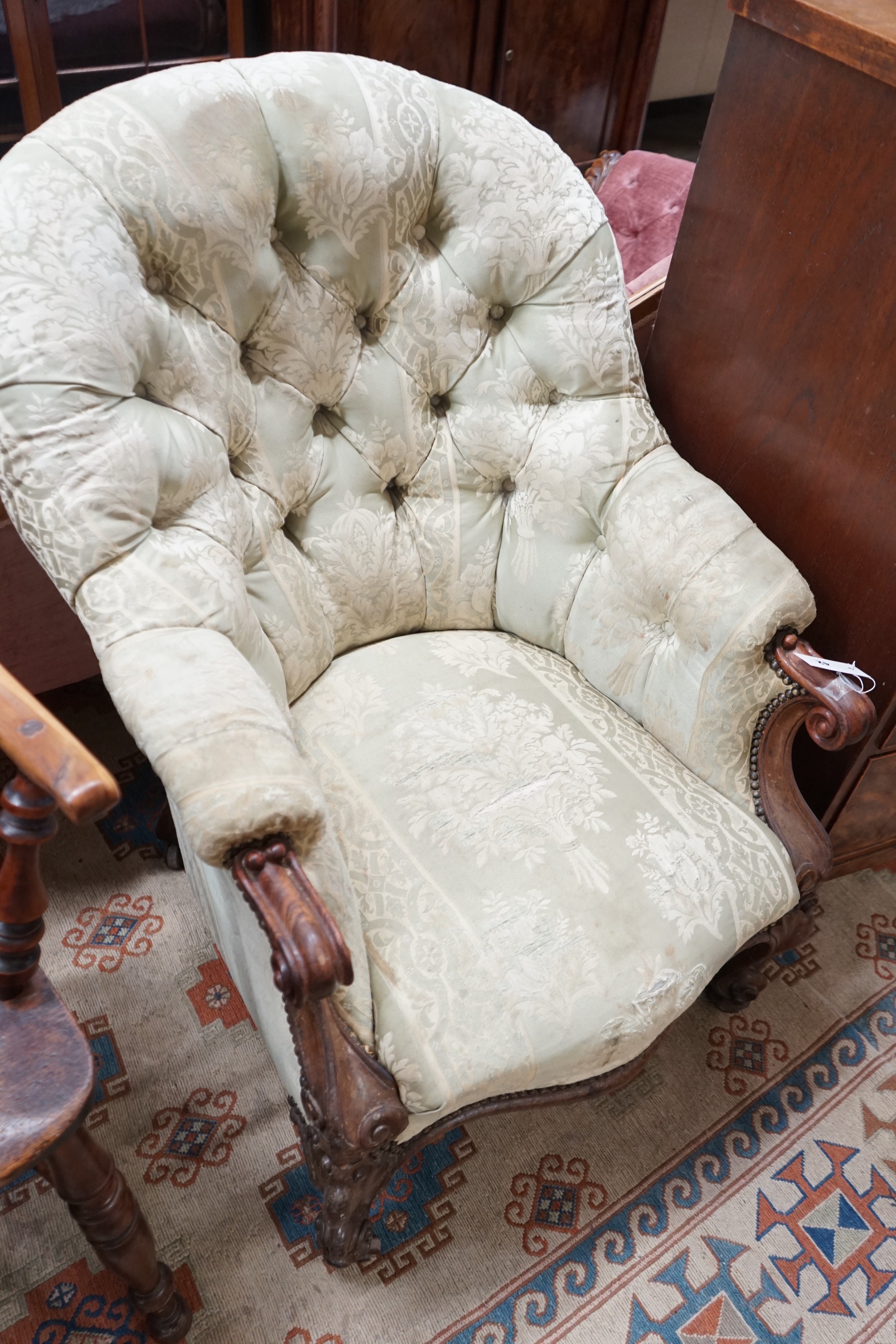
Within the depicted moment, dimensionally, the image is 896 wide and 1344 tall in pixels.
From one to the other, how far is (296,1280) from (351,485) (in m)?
0.93

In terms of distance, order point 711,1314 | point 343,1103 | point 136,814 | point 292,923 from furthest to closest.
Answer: point 136,814 → point 711,1314 → point 343,1103 → point 292,923

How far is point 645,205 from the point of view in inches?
69.0

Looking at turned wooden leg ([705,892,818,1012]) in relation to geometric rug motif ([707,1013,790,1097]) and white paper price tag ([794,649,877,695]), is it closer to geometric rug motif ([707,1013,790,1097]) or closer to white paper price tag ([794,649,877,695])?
geometric rug motif ([707,1013,790,1097])

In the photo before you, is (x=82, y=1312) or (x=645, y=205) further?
(x=645, y=205)

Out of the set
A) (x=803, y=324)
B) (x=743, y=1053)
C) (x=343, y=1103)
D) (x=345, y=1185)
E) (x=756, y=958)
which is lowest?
(x=743, y=1053)

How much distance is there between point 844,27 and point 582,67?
1883 millimetres

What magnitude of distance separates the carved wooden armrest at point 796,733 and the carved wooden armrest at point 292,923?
1.92 feet

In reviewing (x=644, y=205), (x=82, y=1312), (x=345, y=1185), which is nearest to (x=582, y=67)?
(x=644, y=205)

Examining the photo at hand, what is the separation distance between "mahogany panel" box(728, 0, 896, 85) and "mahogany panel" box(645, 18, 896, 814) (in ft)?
0.05

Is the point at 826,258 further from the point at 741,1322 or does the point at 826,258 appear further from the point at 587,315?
the point at 741,1322

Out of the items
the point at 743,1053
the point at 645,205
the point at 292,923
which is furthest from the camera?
the point at 645,205

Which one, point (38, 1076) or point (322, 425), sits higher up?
point (322, 425)

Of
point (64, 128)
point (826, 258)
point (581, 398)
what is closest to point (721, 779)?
point (581, 398)

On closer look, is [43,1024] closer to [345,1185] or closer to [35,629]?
[345,1185]
